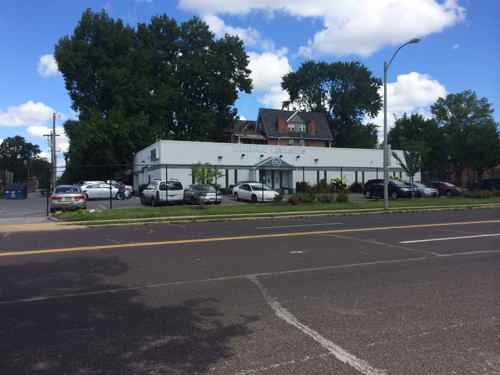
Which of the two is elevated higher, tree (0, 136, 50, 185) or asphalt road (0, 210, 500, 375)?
tree (0, 136, 50, 185)

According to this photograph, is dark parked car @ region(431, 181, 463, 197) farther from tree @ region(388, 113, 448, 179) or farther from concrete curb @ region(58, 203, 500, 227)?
tree @ region(388, 113, 448, 179)

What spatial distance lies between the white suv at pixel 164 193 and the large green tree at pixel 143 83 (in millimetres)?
25864

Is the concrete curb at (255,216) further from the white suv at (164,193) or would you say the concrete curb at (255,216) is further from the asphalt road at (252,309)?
the white suv at (164,193)

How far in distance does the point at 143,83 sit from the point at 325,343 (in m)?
56.6

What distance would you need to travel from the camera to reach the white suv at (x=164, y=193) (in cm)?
2655

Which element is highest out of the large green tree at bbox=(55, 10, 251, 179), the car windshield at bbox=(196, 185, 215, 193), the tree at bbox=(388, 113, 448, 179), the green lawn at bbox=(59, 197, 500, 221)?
the large green tree at bbox=(55, 10, 251, 179)

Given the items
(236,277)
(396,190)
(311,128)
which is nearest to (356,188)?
(396,190)

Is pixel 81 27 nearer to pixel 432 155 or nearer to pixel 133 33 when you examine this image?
pixel 133 33

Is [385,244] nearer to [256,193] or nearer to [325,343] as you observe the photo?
[325,343]

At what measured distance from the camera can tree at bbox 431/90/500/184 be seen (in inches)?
2092

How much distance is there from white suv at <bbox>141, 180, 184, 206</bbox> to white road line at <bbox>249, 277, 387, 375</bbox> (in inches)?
824

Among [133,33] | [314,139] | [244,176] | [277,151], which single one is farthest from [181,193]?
[133,33]

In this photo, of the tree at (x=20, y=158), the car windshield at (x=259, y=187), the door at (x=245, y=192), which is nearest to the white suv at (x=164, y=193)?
the door at (x=245, y=192)

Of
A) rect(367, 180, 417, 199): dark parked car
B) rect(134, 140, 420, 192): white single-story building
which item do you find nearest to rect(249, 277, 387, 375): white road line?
rect(367, 180, 417, 199): dark parked car
